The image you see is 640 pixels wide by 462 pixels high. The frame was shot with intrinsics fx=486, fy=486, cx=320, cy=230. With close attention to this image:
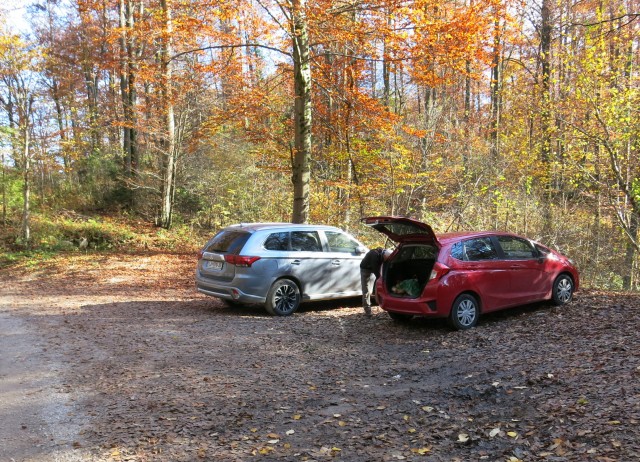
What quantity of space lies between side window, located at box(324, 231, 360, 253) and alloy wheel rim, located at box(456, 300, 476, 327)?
3.10 metres

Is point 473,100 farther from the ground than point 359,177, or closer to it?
farther from the ground

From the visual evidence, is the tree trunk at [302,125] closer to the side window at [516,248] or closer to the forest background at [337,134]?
the forest background at [337,134]

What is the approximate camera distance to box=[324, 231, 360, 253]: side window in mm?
10023

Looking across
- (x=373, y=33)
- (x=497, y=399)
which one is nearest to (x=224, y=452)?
(x=497, y=399)

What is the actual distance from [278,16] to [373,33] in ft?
8.51

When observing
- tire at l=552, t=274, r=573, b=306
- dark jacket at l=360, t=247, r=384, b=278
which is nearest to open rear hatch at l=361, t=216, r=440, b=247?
dark jacket at l=360, t=247, r=384, b=278

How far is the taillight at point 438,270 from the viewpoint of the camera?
294 inches

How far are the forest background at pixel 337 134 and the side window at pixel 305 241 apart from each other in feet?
12.0

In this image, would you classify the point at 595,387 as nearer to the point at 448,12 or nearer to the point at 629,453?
the point at 629,453

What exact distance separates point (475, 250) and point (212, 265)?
4825mm

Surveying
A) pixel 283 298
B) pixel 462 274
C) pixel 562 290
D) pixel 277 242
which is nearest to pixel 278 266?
pixel 277 242

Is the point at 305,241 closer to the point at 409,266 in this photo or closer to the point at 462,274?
the point at 409,266

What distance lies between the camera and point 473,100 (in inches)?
1253

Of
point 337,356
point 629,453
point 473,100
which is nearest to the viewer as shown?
point 629,453
